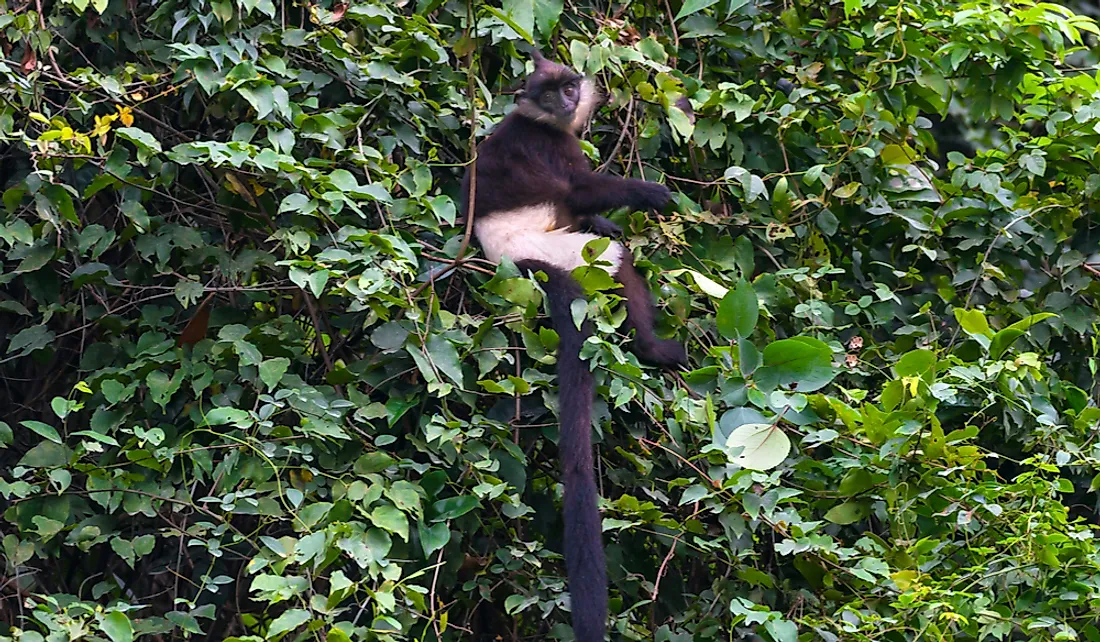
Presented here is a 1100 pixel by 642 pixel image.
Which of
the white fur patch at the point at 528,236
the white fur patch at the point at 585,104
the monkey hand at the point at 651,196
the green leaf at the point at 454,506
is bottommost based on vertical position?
the green leaf at the point at 454,506

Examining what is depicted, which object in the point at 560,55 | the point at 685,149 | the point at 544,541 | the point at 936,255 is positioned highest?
the point at 560,55

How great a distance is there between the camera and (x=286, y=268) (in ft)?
10.0

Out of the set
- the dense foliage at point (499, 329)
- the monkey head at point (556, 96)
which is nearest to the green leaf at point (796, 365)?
the dense foliage at point (499, 329)

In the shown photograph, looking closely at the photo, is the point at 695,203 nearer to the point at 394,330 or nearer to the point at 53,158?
the point at 394,330

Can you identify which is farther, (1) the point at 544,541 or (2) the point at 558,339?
(1) the point at 544,541

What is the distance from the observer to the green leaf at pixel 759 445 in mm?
1851

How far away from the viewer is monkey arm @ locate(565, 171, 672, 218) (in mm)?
3502

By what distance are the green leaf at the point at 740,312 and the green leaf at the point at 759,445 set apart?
210mm

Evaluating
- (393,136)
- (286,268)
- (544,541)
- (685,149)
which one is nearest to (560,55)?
(685,149)

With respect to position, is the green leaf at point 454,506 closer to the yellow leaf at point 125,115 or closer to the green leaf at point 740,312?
the green leaf at point 740,312

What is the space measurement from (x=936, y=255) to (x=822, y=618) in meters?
1.27

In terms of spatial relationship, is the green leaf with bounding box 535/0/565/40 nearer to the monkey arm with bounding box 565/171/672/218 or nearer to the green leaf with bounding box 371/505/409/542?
the green leaf with bounding box 371/505/409/542

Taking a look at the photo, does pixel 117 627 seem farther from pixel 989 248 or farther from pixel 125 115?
pixel 989 248

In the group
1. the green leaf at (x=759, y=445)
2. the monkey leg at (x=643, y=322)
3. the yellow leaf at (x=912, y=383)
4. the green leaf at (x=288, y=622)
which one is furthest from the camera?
the monkey leg at (x=643, y=322)
